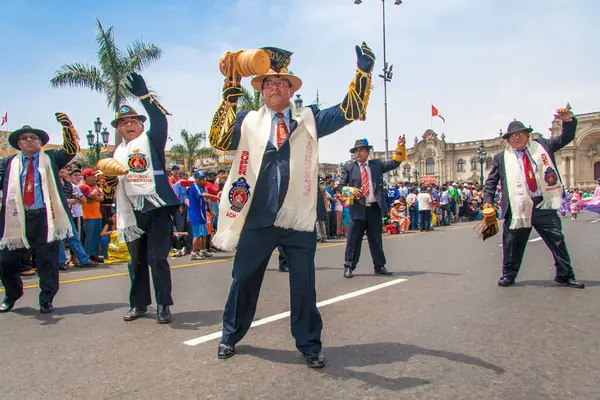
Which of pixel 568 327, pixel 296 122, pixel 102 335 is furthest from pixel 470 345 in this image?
pixel 102 335

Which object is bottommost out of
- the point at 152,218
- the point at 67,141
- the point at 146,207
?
the point at 152,218

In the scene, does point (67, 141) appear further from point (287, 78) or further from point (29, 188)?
point (287, 78)

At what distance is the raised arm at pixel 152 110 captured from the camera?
446 cm

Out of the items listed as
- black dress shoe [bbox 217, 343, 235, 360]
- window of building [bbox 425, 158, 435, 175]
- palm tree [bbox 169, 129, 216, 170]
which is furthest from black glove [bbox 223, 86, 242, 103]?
window of building [bbox 425, 158, 435, 175]

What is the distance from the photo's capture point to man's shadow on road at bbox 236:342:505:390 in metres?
3.00

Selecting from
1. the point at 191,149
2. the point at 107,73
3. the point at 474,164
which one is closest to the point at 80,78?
the point at 107,73

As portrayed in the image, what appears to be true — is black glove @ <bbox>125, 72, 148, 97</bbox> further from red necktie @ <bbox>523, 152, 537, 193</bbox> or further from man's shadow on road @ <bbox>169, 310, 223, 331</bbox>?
red necktie @ <bbox>523, 152, 537, 193</bbox>

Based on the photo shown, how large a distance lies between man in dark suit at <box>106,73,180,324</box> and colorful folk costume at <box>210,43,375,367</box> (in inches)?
52.9

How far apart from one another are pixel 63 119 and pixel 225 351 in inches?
133

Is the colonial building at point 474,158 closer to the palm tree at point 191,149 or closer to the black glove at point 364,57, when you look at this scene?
the palm tree at point 191,149

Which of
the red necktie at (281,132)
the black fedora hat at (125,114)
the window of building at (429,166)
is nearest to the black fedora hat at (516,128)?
the red necktie at (281,132)

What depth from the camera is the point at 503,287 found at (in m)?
5.88

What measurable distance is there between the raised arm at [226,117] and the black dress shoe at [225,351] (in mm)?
1468

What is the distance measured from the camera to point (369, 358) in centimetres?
340
